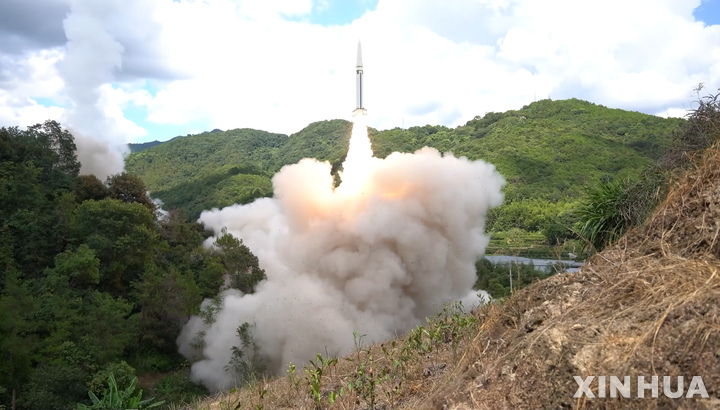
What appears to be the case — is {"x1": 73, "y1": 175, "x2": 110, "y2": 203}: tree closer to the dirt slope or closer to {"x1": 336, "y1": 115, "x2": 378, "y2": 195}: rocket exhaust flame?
{"x1": 336, "y1": 115, "x2": 378, "y2": 195}: rocket exhaust flame

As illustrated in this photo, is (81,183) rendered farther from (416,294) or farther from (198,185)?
(198,185)

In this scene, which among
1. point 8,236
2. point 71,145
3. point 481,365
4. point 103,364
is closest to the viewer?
point 481,365

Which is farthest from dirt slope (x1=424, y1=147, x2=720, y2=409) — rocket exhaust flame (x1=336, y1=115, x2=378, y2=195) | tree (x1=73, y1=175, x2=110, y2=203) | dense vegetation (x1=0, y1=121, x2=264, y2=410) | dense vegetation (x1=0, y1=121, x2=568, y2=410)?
tree (x1=73, y1=175, x2=110, y2=203)

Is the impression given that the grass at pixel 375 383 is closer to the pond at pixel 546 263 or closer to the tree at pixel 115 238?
the pond at pixel 546 263

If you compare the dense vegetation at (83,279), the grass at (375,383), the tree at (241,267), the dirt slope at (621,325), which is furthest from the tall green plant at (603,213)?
the tree at (241,267)

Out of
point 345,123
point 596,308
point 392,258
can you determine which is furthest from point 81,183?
point 345,123

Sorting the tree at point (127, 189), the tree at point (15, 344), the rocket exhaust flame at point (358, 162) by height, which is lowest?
the tree at point (15, 344)
